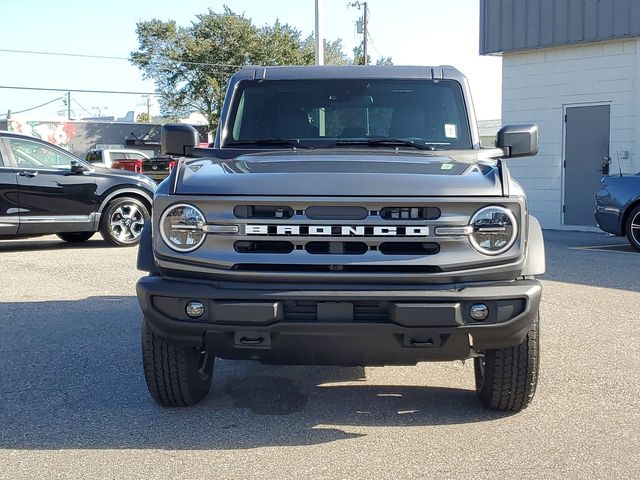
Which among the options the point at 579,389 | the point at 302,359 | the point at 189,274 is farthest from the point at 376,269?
the point at 579,389

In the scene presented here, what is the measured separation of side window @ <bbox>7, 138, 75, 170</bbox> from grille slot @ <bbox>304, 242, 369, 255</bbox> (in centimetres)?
900

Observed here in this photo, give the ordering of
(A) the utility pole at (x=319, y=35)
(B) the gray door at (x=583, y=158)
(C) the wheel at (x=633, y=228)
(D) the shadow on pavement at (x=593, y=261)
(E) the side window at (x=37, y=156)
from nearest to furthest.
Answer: (D) the shadow on pavement at (x=593, y=261), (E) the side window at (x=37, y=156), (C) the wheel at (x=633, y=228), (B) the gray door at (x=583, y=158), (A) the utility pole at (x=319, y=35)

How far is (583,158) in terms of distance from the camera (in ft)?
56.2

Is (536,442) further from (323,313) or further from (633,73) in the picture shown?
(633,73)

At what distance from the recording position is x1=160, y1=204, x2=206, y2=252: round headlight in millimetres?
4141

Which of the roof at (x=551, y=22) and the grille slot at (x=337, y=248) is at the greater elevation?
the roof at (x=551, y=22)

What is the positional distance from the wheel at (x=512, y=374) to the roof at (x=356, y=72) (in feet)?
6.68

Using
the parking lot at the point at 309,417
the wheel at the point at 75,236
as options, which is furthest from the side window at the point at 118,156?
the parking lot at the point at 309,417

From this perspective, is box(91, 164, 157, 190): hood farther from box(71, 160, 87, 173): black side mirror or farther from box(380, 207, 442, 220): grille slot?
box(380, 207, 442, 220): grille slot

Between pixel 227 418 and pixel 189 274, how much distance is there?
97 centimetres

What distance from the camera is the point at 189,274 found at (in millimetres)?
4129

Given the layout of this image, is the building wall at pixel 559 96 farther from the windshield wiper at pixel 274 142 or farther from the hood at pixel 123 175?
the windshield wiper at pixel 274 142

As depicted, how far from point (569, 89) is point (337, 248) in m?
14.5

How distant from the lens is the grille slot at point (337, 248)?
4.06m
